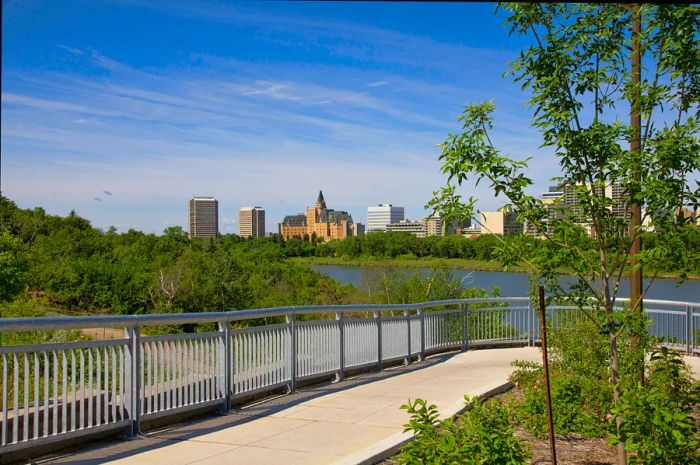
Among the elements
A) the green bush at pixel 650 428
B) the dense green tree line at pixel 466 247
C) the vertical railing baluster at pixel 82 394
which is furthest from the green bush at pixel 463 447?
the vertical railing baluster at pixel 82 394

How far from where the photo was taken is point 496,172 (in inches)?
251

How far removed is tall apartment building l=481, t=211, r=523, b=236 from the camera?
689 cm

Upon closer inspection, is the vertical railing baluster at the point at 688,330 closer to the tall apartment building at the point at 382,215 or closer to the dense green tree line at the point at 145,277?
the dense green tree line at the point at 145,277

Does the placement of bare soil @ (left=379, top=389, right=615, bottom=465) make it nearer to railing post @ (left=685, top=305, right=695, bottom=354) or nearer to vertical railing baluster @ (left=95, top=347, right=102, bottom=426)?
vertical railing baluster @ (left=95, top=347, right=102, bottom=426)

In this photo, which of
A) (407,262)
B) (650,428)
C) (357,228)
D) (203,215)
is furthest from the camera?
(357,228)

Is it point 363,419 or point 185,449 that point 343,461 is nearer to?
point 185,449

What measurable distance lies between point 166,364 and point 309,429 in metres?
1.67

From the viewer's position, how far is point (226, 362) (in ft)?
27.8

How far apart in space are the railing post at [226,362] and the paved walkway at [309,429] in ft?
0.55

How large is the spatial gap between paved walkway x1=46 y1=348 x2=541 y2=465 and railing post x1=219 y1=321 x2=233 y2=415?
167 mm

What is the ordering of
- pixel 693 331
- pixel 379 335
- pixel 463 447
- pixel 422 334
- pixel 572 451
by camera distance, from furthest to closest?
pixel 693 331 < pixel 422 334 < pixel 379 335 < pixel 572 451 < pixel 463 447

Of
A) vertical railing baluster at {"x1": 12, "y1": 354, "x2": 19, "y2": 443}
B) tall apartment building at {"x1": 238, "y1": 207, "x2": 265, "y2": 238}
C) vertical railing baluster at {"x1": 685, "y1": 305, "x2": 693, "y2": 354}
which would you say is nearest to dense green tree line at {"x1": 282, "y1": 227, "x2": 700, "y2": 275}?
vertical railing baluster at {"x1": 12, "y1": 354, "x2": 19, "y2": 443}

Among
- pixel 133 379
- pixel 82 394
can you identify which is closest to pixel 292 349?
pixel 133 379

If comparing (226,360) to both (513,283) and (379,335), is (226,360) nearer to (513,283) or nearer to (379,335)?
(379,335)
